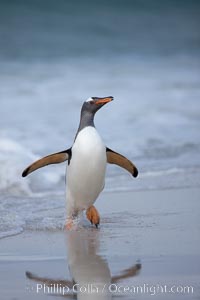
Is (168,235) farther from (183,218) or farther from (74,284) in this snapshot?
(74,284)

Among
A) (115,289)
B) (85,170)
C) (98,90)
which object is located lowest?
(115,289)

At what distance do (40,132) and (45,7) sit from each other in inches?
550

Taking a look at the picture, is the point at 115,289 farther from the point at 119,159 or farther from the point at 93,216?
the point at 119,159

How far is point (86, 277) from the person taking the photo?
410 centimetres

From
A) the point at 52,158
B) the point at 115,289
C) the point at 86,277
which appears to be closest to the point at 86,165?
the point at 52,158

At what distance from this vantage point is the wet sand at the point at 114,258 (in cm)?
388

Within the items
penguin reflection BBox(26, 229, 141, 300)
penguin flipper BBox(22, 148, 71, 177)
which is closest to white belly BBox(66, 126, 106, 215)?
penguin flipper BBox(22, 148, 71, 177)

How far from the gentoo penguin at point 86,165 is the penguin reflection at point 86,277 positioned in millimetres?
1052

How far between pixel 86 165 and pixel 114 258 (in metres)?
1.50

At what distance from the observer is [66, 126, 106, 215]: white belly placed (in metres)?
5.93

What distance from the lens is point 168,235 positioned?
518 centimetres

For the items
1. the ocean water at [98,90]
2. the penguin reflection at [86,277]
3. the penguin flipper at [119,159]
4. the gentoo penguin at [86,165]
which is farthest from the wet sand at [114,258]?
the ocean water at [98,90]

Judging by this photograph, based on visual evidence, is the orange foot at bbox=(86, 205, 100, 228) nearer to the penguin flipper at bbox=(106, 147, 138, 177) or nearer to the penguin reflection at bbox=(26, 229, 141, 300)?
the penguin flipper at bbox=(106, 147, 138, 177)

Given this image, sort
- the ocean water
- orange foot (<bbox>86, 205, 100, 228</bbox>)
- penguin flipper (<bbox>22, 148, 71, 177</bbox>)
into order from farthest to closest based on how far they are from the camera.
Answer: the ocean water < penguin flipper (<bbox>22, 148, 71, 177</bbox>) < orange foot (<bbox>86, 205, 100, 228</bbox>)
